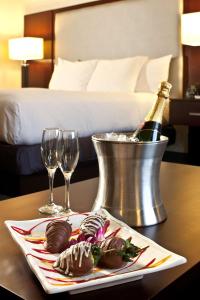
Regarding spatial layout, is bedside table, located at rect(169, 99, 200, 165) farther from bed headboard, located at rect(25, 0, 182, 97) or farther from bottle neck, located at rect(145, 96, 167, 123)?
bottle neck, located at rect(145, 96, 167, 123)

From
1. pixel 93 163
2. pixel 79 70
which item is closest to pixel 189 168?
pixel 93 163

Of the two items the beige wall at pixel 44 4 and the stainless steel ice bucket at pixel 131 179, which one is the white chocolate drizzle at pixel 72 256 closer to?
the stainless steel ice bucket at pixel 131 179

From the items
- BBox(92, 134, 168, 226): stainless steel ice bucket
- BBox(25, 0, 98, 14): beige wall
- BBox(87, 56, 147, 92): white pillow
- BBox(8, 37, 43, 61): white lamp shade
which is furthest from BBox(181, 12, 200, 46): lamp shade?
BBox(92, 134, 168, 226): stainless steel ice bucket

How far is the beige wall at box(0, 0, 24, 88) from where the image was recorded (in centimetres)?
575

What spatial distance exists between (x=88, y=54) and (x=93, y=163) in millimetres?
2394

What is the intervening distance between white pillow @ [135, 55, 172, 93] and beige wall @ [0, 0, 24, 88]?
249 cm

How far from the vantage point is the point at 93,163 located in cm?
296

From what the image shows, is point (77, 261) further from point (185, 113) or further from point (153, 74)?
point (153, 74)

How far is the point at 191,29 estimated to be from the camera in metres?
3.61

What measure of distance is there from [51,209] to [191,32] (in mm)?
3038

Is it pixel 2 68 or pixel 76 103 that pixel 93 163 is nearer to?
pixel 76 103

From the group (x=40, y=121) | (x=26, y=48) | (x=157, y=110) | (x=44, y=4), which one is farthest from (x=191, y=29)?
(x=157, y=110)

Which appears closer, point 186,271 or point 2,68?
point 186,271

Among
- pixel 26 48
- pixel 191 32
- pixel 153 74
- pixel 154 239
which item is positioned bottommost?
pixel 154 239
